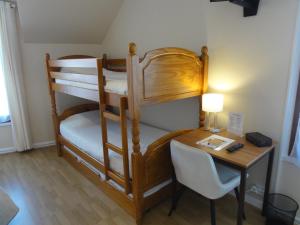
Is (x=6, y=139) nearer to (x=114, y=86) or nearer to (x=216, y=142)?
(x=114, y=86)

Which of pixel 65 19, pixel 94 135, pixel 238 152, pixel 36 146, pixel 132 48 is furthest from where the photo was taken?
pixel 36 146

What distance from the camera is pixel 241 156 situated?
63.4 inches

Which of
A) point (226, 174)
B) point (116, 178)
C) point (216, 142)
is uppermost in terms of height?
point (216, 142)

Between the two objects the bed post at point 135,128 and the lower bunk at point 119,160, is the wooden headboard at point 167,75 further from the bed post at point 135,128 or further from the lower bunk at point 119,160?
the lower bunk at point 119,160

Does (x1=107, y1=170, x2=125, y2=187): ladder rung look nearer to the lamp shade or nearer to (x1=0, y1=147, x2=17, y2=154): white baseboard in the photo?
the lamp shade

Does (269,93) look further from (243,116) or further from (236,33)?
(236,33)

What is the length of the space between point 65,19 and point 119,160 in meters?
2.18

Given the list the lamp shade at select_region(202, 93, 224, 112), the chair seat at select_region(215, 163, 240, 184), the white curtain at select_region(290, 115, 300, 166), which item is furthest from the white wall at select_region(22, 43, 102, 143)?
the white curtain at select_region(290, 115, 300, 166)

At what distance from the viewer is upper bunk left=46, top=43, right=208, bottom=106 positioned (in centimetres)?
164

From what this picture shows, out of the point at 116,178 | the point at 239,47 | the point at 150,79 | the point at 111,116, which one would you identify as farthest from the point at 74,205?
the point at 239,47

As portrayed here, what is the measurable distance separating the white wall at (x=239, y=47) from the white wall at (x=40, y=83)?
1.56 meters

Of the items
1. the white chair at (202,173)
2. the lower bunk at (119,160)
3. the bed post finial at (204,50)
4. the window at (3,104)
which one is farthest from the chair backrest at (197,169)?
the window at (3,104)

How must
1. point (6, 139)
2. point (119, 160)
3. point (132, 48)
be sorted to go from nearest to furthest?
1. point (132, 48)
2. point (119, 160)
3. point (6, 139)

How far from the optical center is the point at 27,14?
2.78m
